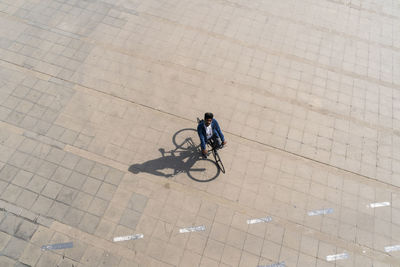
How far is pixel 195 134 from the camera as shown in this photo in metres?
10.1

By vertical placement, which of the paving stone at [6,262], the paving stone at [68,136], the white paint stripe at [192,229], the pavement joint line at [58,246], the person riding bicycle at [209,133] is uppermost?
the person riding bicycle at [209,133]

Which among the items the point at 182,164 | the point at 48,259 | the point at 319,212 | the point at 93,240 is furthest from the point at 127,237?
the point at 319,212

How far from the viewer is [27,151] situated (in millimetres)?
9531

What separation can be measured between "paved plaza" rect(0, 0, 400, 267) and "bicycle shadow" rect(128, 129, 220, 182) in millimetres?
50

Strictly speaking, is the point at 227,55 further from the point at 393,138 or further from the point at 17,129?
the point at 17,129

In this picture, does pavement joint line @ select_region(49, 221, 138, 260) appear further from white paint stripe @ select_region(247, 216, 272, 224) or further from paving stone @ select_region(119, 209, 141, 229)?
white paint stripe @ select_region(247, 216, 272, 224)

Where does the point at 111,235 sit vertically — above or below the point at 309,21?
below

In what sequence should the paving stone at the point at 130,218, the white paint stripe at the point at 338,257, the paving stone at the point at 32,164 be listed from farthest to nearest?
the paving stone at the point at 32,164, the paving stone at the point at 130,218, the white paint stripe at the point at 338,257

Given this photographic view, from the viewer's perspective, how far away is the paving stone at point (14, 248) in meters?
7.81

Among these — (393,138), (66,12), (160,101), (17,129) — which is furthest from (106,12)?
(393,138)

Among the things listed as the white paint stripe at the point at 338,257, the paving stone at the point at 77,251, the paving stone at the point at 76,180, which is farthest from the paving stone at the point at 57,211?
the white paint stripe at the point at 338,257

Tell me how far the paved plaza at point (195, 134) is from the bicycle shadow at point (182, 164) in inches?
2.0

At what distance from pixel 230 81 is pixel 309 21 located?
6.10 metres

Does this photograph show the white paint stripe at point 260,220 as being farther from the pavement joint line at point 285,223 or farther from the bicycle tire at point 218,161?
the bicycle tire at point 218,161
